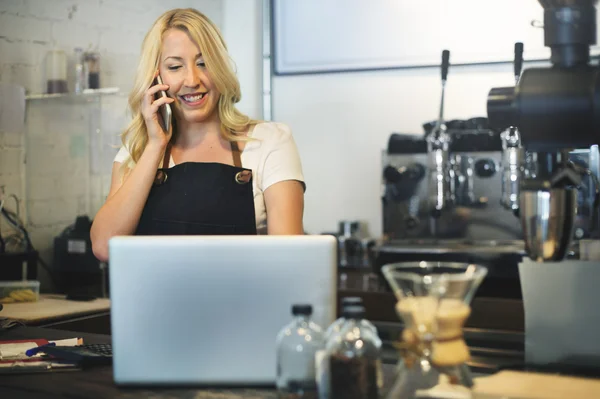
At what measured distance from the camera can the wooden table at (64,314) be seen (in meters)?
2.74

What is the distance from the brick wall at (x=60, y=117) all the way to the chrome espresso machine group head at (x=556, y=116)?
9.65ft

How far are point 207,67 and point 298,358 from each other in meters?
1.13

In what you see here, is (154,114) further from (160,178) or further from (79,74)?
(79,74)

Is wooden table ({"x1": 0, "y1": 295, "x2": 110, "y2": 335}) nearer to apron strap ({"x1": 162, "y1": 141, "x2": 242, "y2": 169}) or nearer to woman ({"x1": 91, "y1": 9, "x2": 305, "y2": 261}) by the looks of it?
woman ({"x1": 91, "y1": 9, "x2": 305, "y2": 261})

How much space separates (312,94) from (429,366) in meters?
3.22

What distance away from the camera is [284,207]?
2.20 m

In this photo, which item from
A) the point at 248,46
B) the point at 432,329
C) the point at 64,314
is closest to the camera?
the point at 432,329

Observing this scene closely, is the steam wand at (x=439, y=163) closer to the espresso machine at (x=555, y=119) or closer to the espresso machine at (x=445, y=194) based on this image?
the espresso machine at (x=445, y=194)

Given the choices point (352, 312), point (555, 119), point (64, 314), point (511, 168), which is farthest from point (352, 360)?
point (511, 168)

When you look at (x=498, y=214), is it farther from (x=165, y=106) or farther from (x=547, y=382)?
(x=547, y=382)

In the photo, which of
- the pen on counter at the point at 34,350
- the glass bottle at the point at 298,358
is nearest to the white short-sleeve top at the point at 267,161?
the pen on counter at the point at 34,350

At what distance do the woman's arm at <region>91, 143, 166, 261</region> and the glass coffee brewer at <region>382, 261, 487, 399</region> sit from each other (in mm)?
1151

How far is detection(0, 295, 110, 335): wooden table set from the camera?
274cm

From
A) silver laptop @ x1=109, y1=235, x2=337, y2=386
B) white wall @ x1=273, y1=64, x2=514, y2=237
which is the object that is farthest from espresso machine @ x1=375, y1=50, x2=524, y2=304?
silver laptop @ x1=109, y1=235, x2=337, y2=386
